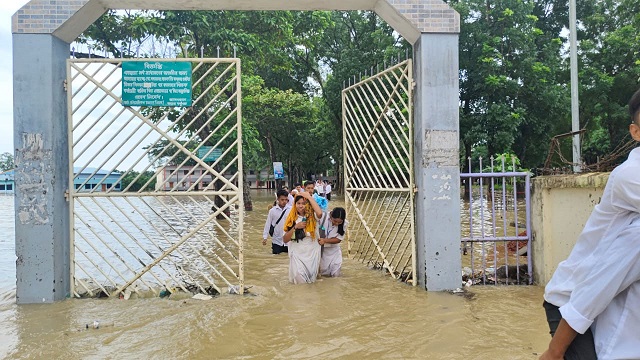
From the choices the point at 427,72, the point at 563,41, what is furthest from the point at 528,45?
the point at 427,72

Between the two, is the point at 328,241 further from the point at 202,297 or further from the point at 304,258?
the point at 202,297

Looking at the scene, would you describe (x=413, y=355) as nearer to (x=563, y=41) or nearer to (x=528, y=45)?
(x=528, y=45)

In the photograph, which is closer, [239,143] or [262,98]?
[239,143]

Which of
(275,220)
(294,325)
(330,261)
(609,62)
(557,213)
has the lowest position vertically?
(294,325)

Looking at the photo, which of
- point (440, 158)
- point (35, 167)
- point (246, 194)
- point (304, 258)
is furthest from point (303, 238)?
point (246, 194)

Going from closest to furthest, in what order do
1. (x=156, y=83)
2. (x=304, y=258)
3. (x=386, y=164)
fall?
(x=156, y=83) → (x=304, y=258) → (x=386, y=164)

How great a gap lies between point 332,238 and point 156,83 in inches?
120

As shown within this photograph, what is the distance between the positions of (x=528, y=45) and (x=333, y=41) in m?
10.3

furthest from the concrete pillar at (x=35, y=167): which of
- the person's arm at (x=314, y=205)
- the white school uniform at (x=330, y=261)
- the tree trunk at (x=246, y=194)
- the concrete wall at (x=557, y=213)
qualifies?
the tree trunk at (x=246, y=194)

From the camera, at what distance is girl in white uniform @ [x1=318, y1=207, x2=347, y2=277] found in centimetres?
659

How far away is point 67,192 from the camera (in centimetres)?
559

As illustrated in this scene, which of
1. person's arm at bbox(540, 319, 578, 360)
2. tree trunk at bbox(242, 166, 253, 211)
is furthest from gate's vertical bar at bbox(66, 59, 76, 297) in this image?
tree trunk at bbox(242, 166, 253, 211)

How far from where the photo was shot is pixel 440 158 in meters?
5.67

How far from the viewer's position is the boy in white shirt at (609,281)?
4.66 feet
